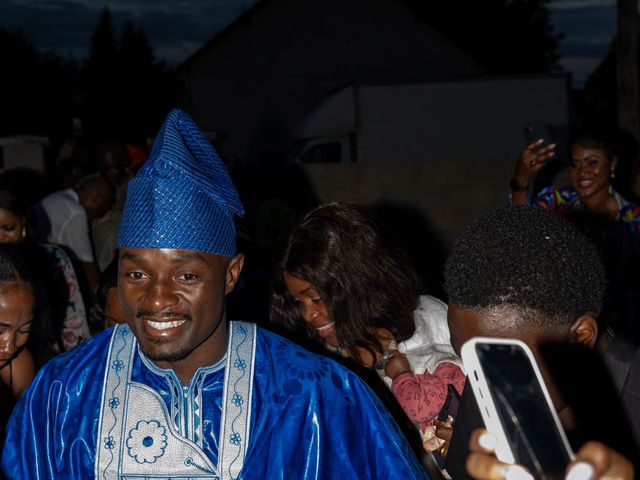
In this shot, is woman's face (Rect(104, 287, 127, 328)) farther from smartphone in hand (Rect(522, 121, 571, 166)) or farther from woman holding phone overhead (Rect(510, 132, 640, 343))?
smartphone in hand (Rect(522, 121, 571, 166))

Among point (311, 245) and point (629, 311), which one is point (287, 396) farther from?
point (629, 311)

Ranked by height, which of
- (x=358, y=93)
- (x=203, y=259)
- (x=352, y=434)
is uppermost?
(x=358, y=93)

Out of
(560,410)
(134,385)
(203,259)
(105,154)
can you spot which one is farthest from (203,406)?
(105,154)

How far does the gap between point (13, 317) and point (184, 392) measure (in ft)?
3.20

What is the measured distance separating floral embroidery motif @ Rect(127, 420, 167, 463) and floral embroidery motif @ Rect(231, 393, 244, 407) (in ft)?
0.67

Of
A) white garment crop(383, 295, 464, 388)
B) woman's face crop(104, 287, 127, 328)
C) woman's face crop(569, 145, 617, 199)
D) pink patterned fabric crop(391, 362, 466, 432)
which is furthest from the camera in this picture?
woman's face crop(569, 145, 617, 199)

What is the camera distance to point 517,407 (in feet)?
4.69

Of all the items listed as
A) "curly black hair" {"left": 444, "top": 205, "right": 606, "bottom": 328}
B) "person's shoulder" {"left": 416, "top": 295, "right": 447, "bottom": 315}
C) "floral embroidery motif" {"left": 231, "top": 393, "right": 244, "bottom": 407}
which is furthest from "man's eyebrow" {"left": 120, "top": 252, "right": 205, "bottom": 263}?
"person's shoulder" {"left": 416, "top": 295, "right": 447, "bottom": 315}

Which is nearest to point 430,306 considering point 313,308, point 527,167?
point 313,308

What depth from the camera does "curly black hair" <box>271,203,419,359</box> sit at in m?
3.26

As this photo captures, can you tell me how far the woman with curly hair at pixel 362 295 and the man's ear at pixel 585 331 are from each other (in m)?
0.99

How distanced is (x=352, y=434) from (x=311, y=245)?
1000 millimetres

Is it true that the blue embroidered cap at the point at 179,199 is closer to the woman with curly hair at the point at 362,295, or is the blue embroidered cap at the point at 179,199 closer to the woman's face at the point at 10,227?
the woman with curly hair at the point at 362,295

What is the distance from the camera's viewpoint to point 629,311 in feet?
16.3
